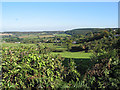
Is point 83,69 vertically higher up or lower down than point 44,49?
lower down

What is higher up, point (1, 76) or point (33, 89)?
point (1, 76)

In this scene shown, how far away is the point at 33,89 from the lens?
15.5ft

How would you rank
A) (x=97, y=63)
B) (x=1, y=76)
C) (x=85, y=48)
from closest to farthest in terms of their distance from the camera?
1. (x=1, y=76)
2. (x=97, y=63)
3. (x=85, y=48)

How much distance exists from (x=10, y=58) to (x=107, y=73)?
3235 millimetres

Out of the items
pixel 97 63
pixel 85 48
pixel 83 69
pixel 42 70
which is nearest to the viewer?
pixel 42 70

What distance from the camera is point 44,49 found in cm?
527

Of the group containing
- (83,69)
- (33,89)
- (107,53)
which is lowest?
(33,89)

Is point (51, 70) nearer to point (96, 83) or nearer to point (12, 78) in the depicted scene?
point (12, 78)

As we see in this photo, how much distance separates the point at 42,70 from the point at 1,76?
4.20ft

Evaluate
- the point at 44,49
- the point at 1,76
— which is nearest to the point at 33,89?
the point at 1,76

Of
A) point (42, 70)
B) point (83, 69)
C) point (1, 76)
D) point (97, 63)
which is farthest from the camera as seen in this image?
point (83, 69)

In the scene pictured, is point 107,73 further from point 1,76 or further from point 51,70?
point 1,76

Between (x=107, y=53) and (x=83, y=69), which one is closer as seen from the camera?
(x=107, y=53)

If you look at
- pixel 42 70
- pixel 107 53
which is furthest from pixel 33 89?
pixel 107 53
